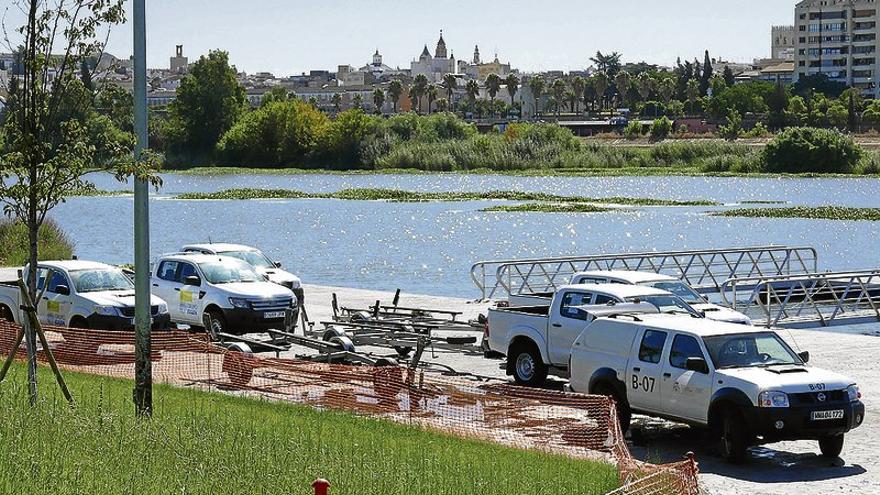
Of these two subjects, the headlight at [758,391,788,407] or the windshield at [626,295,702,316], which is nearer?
the headlight at [758,391,788,407]

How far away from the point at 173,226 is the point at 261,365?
6951cm

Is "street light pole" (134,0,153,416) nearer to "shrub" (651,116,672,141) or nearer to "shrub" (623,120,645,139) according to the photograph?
"shrub" (651,116,672,141)

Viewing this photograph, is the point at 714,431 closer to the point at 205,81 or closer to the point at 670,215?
the point at 670,215

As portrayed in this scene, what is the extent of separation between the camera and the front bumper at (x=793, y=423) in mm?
17078

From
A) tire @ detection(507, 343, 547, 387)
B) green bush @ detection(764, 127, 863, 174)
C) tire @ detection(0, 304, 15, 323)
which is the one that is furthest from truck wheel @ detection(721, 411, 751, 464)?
green bush @ detection(764, 127, 863, 174)

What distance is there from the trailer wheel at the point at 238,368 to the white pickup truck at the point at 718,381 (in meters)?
4.73

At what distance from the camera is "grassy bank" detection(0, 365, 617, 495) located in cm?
1191

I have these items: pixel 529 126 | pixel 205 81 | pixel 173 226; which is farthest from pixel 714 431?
pixel 205 81

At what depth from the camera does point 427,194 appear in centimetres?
11569

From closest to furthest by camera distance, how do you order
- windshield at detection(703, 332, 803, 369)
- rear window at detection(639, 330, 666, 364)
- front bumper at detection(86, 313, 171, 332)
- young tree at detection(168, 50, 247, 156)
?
windshield at detection(703, 332, 803, 369)
rear window at detection(639, 330, 666, 364)
front bumper at detection(86, 313, 171, 332)
young tree at detection(168, 50, 247, 156)

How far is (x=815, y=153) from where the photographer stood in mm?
129000

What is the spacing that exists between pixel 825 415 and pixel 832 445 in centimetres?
54

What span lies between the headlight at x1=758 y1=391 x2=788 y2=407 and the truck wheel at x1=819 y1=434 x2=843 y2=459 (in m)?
0.73

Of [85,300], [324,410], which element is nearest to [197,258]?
[85,300]
